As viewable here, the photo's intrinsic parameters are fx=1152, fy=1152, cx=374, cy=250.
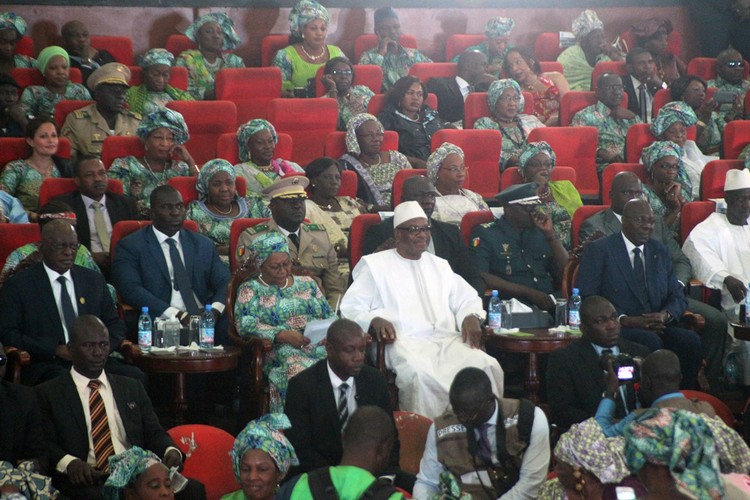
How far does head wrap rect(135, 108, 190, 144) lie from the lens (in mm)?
8320

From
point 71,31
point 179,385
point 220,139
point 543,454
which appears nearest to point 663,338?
point 543,454

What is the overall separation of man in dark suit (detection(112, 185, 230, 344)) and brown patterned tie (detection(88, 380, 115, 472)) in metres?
1.38

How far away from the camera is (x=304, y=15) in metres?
10.6

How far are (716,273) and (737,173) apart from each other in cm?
83

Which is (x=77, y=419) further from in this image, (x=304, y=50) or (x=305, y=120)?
(x=304, y=50)

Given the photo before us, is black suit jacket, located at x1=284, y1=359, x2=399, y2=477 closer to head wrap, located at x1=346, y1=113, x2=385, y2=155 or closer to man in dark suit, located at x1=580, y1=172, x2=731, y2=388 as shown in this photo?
man in dark suit, located at x1=580, y1=172, x2=731, y2=388

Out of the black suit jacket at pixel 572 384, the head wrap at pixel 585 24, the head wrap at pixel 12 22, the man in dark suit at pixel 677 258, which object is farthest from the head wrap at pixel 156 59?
the black suit jacket at pixel 572 384

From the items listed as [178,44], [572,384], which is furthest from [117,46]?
[572,384]

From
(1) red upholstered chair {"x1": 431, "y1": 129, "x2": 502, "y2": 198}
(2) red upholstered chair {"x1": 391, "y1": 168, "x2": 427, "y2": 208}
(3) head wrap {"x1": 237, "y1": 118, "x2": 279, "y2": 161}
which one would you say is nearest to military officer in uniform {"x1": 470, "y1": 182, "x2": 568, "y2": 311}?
(2) red upholstered chair {"x1": 391, "y1": 168, "x2": 427, "y2": 208}

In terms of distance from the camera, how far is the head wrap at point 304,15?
10641 mm

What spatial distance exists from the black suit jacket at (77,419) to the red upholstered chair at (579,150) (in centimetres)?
496

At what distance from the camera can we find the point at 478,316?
268 inches

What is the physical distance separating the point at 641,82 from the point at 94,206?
5728 mm

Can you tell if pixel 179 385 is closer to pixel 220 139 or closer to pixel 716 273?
pixel 220 139
